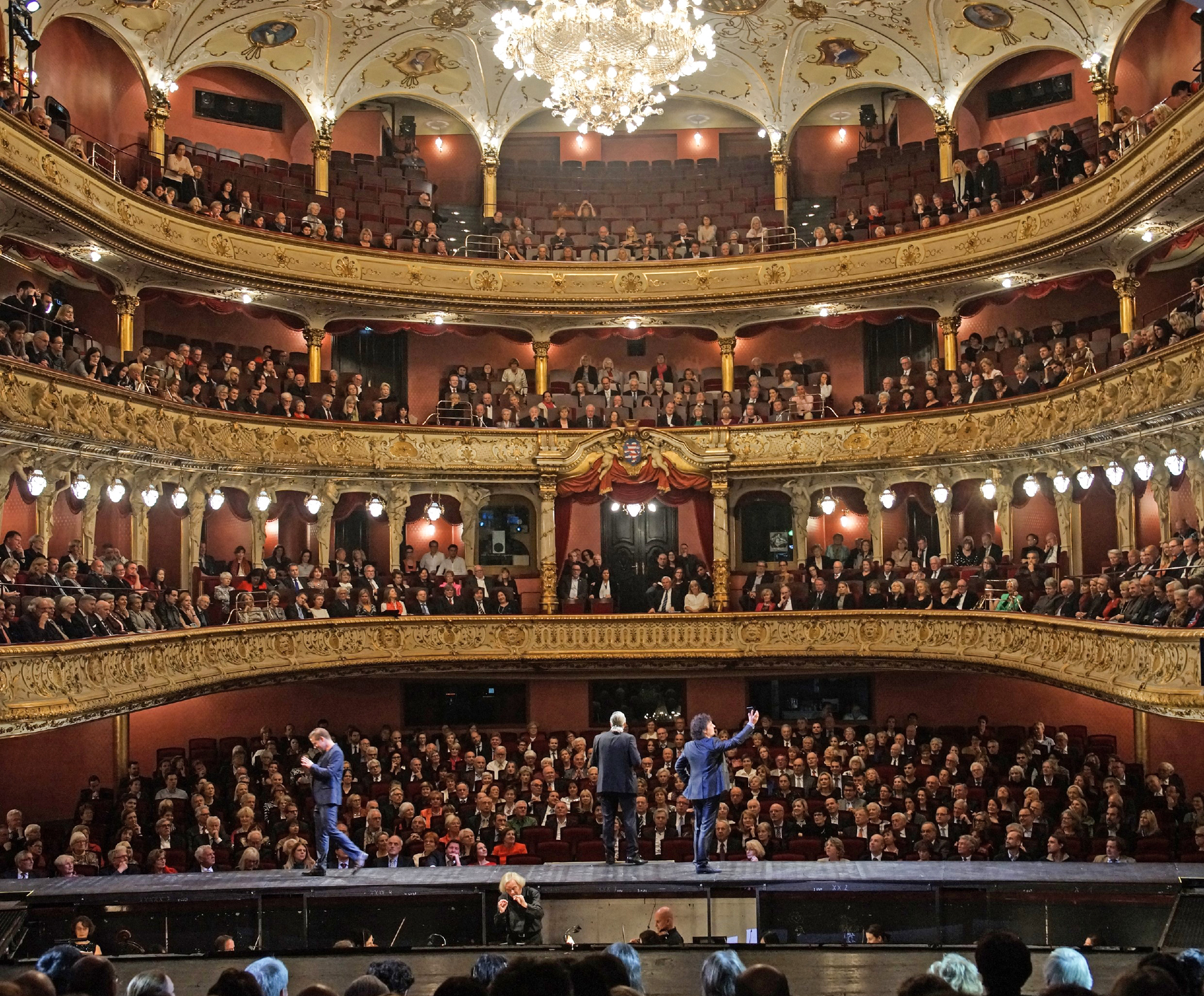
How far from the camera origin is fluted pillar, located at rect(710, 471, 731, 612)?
22141mm

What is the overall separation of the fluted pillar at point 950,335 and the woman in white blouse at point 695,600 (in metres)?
6.57

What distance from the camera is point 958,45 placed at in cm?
2316

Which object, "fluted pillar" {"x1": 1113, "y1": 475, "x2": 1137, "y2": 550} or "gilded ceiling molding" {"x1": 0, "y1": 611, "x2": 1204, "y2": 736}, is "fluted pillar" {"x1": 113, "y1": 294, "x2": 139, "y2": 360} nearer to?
"gilded ceiling molding" {"x1": 0, "y1": 611, "x2": 1204, "y2": 736}

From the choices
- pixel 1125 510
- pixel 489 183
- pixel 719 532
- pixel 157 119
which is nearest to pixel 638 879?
pixel 1125 510

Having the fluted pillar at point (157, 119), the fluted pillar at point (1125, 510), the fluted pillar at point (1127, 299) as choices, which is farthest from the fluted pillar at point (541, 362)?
the fluted pillar at point (1125, 510)

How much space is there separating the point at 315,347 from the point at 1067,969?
804 inches

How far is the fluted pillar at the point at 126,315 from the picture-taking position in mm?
19844

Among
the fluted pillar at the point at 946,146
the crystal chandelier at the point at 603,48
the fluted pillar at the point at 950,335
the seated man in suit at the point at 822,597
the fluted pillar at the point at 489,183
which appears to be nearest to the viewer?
the crystal chandelier at the point at 603,48

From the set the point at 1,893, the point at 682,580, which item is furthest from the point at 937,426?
the point at 1,893

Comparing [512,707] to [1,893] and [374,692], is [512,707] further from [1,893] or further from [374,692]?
[1,893]

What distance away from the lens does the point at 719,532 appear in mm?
22484

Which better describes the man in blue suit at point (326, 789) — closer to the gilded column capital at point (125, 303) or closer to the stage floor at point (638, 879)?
the stage floor at point (638, 879)

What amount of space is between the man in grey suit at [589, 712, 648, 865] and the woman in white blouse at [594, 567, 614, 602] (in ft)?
37.5

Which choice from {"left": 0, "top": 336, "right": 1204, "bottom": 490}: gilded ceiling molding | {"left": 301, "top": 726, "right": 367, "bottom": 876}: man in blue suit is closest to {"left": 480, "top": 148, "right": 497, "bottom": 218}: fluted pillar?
{"left": 0, "top": 336, "right": 1204, "bottom": 490}: gilded ceiling molding
